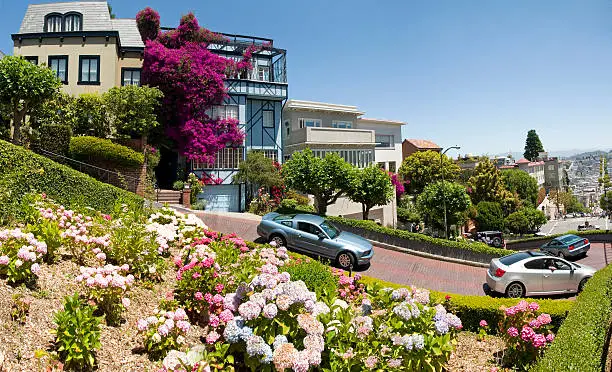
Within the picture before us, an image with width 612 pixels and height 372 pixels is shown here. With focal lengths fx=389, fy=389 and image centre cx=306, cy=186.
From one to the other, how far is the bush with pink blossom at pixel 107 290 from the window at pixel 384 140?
127 feet

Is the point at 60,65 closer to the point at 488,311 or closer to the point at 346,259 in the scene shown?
the point at 346,259

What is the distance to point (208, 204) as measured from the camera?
25906 mm

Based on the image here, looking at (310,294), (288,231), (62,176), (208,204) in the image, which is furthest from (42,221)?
(208,204)

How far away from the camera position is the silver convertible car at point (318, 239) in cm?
1370

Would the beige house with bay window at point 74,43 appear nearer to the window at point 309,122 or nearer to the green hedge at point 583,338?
the window at point 309,122

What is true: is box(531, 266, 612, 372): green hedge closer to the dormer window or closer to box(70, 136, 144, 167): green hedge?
box(70, 136, 144, 167): green hedge

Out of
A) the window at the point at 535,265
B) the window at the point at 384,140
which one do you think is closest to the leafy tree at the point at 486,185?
the window at the point at 384,140

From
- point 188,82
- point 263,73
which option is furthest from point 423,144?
point 188,82

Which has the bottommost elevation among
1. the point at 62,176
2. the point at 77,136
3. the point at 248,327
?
the point at 248,327

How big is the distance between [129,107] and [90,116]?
1926 mm

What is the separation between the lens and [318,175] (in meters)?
21.8

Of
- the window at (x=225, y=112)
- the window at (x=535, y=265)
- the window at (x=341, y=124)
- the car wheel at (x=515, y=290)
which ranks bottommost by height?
the car wheel at (x=515, y=290)

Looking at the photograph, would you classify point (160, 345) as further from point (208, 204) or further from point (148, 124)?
point (208, 204)

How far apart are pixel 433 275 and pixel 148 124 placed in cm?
1613
